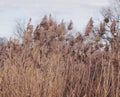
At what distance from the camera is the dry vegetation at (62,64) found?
6875 mm

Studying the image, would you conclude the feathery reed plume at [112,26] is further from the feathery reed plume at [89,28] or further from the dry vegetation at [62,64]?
the feathery reed plume at [89,28]

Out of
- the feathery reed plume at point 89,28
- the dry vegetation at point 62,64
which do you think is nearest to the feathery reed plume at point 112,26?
the dry vegetation at point 62,64

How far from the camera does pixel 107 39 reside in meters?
6.81

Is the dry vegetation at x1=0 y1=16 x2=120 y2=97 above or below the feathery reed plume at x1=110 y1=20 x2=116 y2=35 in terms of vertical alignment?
below

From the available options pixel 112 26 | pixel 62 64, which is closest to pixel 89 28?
pixel 112 26

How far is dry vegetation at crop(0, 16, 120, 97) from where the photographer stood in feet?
22.6

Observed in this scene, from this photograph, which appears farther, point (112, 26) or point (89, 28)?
point (89, 28)

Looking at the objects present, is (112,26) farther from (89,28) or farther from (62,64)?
(62,64)

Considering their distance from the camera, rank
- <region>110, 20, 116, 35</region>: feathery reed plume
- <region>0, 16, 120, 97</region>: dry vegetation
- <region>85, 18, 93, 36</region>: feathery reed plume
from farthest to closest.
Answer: <region>85, 18, 93, 36</region>: feathery reed plume → <region>0, 16, 120, 97</region>: dry vegetation → <region>110, 20, 116, 35</region>: feathery reed plume

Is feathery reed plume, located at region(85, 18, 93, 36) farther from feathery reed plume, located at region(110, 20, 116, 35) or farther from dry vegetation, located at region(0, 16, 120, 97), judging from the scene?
feathery reed plume, located at region(110, 20, 116, 35)

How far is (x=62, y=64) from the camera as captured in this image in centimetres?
723

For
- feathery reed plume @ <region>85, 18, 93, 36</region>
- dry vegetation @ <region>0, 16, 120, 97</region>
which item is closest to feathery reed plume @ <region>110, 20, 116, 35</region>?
dry vegetation @ <region>0, 16, 120, 97</region>

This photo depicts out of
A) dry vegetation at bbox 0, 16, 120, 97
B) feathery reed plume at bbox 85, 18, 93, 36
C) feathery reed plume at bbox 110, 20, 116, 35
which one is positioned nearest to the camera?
feathery reed plume at bbox 110, 20, 116, 35

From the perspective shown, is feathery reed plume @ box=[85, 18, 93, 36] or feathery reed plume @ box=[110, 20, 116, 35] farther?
feathery reed plume @ box=[85, 18, 93, 36]
